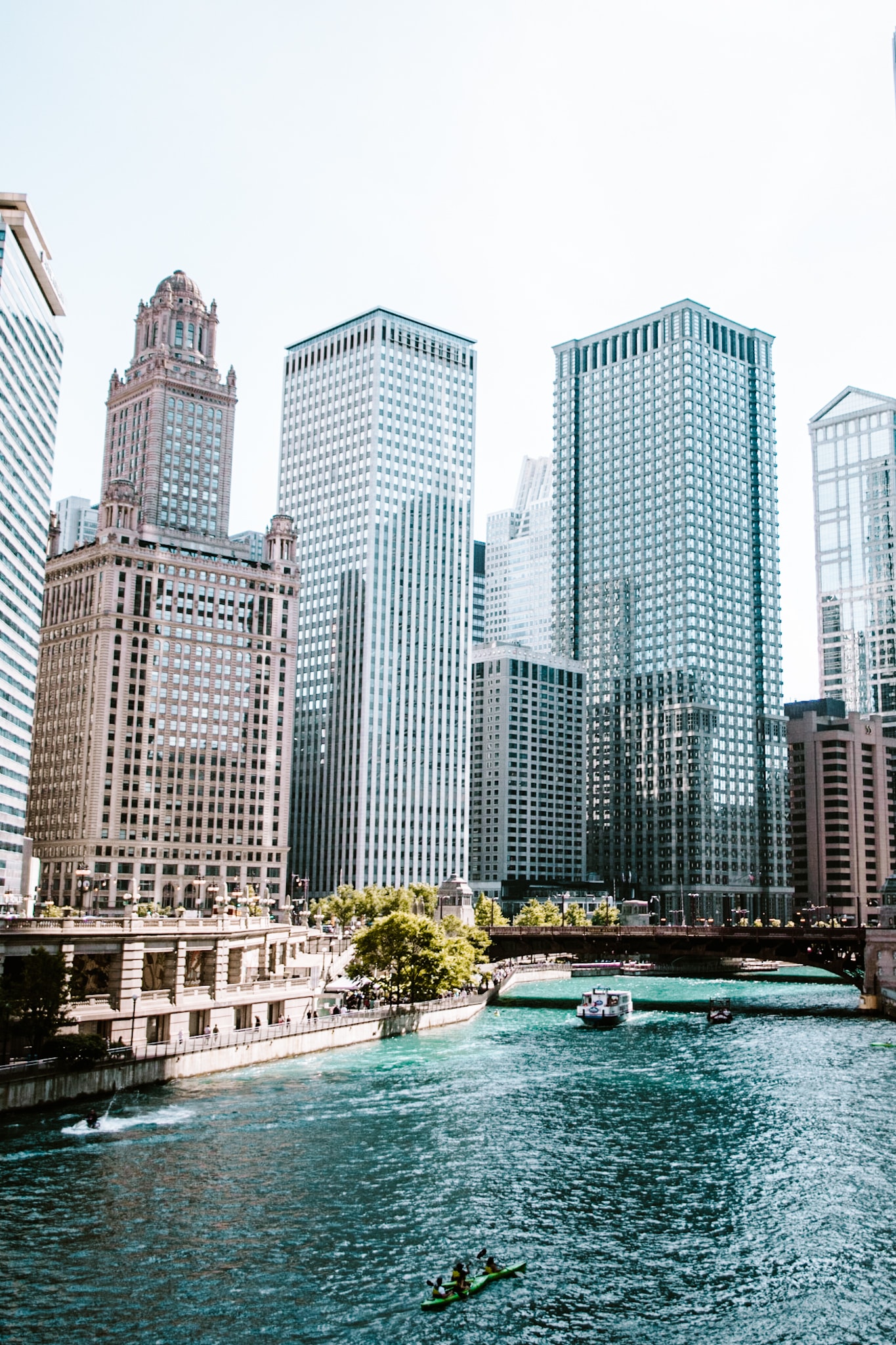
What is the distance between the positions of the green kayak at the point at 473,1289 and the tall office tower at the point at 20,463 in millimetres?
128961

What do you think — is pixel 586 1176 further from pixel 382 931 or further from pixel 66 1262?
pixel 382 931

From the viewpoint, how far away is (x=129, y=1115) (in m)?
82.7

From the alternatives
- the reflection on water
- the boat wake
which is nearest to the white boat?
the reflection on water

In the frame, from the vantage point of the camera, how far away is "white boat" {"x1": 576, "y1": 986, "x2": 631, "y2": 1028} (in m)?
145

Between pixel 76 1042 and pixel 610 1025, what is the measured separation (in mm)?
73373

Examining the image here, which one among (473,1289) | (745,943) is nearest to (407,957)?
(745,943)

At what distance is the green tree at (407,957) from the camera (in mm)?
145500

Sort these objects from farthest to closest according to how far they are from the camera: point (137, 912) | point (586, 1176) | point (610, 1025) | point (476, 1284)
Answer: point (137, 912) → point (610, 1025) → point (586, 1176) → point (476, 1284)

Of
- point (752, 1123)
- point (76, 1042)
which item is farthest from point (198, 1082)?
point (752, 1123)

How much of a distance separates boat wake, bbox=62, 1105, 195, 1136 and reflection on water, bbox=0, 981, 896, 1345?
1.36ft

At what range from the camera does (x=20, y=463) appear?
18225 centimetres

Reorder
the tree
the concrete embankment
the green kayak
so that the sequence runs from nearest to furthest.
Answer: the green kayak < the concrete embankment < the tree

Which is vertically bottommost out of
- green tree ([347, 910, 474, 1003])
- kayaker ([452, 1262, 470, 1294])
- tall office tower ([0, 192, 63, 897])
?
kayaker ([452, 1262, 470, 1294])

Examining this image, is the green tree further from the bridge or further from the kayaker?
the kayaker
